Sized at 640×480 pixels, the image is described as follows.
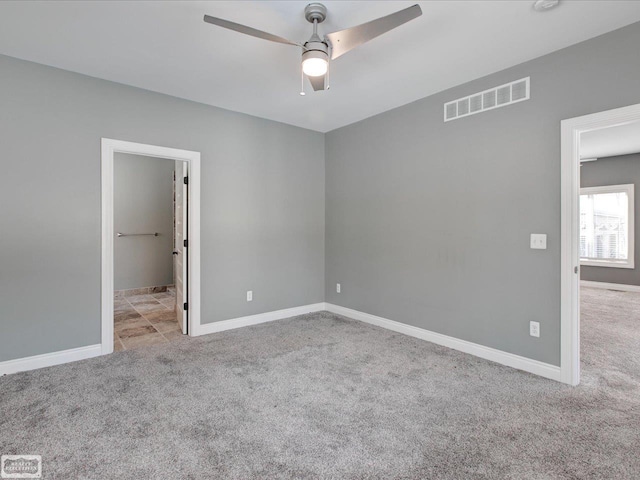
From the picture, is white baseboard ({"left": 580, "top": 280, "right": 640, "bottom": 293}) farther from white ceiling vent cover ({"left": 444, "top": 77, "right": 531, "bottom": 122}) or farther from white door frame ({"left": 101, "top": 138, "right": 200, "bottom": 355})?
white door frame ({"left": 101, "top": 138, "right": 200, "bottom": 355})

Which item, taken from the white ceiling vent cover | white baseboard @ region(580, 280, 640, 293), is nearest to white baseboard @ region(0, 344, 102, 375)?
the white ceiling vent cover

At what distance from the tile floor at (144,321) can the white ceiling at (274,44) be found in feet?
9.01

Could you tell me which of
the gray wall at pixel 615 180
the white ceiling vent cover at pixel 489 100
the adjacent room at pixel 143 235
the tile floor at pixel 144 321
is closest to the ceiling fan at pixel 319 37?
the white ceiling vent cover at pixel 489 100

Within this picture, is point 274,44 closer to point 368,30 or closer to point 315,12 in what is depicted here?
point 315,12

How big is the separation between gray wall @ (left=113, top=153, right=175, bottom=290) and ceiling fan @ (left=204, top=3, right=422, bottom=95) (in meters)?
5.05

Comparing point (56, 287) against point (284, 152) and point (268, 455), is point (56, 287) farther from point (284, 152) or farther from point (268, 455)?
point (284, 152)

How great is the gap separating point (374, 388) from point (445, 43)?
9.10 feet

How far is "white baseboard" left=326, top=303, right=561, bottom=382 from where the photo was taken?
281 cm

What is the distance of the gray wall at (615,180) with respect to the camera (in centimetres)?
642

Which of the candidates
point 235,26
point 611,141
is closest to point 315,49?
point 235,26

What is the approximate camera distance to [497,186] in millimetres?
3129

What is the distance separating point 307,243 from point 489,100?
2.89m

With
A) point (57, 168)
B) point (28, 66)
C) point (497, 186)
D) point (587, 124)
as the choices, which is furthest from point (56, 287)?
point (587, 124)

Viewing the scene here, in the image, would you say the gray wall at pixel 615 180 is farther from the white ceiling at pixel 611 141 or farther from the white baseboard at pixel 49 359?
the white baseboard at pixel 49 359
